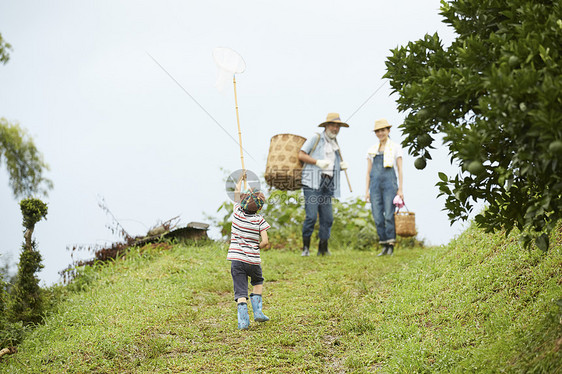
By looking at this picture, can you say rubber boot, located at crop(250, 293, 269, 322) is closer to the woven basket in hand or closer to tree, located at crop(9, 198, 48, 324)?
tree, located at crop(9, 198, 48, 324)

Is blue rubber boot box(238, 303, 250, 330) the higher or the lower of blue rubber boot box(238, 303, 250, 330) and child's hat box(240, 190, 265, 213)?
the lower

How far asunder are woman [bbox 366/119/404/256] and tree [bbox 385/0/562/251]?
5857 millimetres

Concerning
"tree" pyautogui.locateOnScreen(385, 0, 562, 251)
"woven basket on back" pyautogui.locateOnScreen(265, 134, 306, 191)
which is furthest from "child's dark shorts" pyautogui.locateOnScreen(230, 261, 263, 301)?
"woven basket on back" pyautogui.locateOnScreen(265, 134, 306, 191)

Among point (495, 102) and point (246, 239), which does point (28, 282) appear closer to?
point (246, 239)

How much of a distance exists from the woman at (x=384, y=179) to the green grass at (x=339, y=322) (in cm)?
193

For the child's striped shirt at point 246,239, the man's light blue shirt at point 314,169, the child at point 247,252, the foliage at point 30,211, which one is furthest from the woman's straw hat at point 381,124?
the foliage at point 30,211

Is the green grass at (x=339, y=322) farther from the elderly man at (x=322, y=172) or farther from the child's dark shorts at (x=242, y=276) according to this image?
the elderly man at (x=322, y=172)

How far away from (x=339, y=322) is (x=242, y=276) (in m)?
1.29

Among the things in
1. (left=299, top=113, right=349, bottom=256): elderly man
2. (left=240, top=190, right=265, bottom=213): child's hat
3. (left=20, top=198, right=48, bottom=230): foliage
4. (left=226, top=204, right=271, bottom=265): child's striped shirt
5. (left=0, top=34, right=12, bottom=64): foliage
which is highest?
(left=0, top=34, right=12, bottom=64): foliage

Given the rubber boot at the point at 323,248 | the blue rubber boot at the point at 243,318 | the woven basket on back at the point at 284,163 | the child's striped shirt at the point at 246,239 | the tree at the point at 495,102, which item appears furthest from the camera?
the rubber boot at the point at 323,248

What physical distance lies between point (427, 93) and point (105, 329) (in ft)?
16.1

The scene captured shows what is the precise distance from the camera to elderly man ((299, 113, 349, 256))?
34.7ft

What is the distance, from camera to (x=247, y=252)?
A: 660 centimetres

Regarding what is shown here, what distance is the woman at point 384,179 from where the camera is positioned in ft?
35.2
